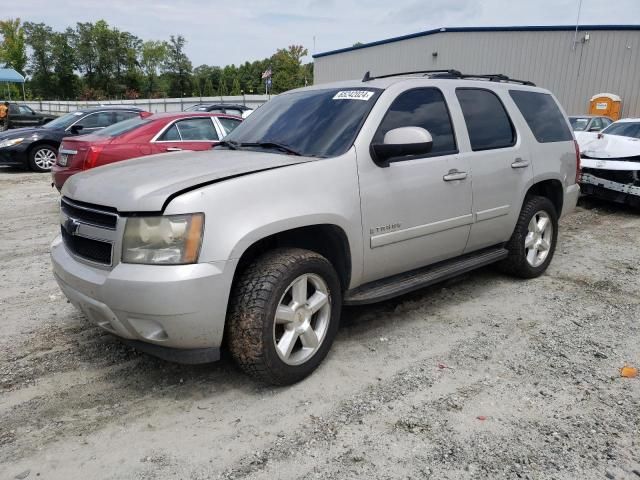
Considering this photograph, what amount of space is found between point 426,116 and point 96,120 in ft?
35.4

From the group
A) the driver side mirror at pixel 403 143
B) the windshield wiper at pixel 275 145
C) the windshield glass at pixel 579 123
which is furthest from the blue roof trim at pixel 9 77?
the driver side mirror at pixel 403 143

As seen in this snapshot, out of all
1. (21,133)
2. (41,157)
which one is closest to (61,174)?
(41,157)

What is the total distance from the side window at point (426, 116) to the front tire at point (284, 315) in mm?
1177

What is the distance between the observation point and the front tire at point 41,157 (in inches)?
483

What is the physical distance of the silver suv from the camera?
106 inches

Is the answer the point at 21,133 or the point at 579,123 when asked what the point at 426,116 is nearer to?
the point at 21,133

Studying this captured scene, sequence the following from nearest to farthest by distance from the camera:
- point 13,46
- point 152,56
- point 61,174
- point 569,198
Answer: point 569,198 < point 61,174 < point 13,46 < point 152,56

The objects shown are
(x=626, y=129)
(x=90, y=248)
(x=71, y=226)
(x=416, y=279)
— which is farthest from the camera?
(x=626, y=129)

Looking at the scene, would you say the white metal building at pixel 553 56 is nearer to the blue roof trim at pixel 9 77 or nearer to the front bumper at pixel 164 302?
the front bumper at pixel 164 302

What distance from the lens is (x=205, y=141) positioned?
802cm

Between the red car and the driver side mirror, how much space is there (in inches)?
181

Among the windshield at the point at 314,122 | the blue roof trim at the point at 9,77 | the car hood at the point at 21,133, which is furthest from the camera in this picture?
the blue roof trim at the point at 9,77

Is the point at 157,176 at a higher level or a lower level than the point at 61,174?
higher

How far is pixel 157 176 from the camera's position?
297cm
